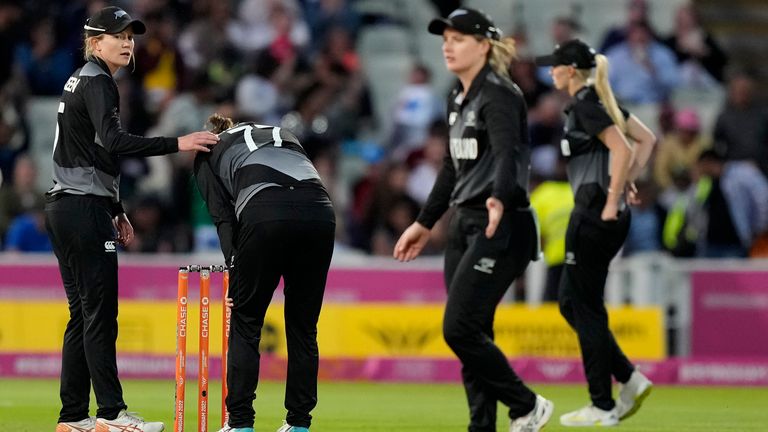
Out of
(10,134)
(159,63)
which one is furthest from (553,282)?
(10,134)

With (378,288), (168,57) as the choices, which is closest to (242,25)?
(168,57)

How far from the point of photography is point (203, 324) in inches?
311

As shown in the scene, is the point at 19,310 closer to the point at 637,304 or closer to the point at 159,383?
the point at 159,383

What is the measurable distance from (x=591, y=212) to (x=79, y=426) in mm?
3409

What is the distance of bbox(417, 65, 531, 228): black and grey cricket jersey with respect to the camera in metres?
7.61

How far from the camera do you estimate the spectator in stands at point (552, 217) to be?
1384 cm

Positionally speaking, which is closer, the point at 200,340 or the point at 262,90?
the point at 200,340

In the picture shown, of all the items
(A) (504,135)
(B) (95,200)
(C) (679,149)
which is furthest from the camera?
(C) (679,149)

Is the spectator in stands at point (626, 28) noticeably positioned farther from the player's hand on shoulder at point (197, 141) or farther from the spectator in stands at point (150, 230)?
the player's hand on shoulder at point (197, 141)

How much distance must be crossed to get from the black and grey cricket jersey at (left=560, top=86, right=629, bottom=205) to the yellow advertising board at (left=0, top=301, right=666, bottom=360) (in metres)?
4.89

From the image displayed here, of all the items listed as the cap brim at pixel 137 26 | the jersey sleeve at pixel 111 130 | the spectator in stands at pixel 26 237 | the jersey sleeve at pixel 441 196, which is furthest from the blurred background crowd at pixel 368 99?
the jersey sleeve at pixel 111 130

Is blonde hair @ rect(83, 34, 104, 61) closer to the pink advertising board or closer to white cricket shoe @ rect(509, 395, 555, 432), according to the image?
white cricket shoe @ rect(509, 395, 555, 432)

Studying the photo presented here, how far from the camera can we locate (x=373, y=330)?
14.8 m

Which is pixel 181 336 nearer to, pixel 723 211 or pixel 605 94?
pixel 605 94
